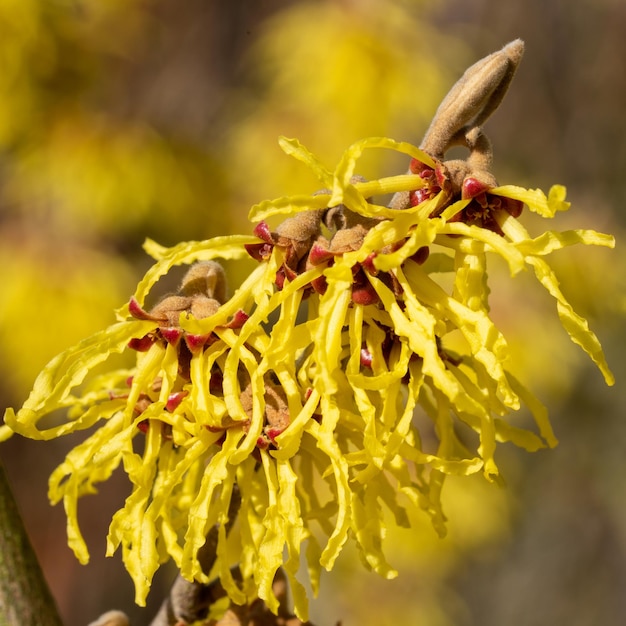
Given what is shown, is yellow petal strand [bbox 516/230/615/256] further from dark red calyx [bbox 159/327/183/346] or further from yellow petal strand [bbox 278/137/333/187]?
dark red calyx [bbox 159/327/183/346]

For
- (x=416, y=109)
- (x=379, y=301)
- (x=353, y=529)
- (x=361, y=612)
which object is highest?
(x=416, y=109)

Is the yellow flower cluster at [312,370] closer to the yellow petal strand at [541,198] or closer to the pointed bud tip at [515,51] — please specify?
the yellow petal strand at [541,198]

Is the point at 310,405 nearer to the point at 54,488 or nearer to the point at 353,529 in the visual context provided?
the point at 353,529

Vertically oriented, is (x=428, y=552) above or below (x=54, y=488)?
below

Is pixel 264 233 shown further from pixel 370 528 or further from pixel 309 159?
pixel 370 528

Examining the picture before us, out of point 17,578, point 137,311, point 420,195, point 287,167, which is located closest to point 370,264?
point 420,195

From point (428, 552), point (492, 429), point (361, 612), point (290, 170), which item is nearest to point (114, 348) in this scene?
point (492, 429)

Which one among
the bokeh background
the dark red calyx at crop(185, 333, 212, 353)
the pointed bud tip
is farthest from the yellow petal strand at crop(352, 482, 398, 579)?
the bokeh background
